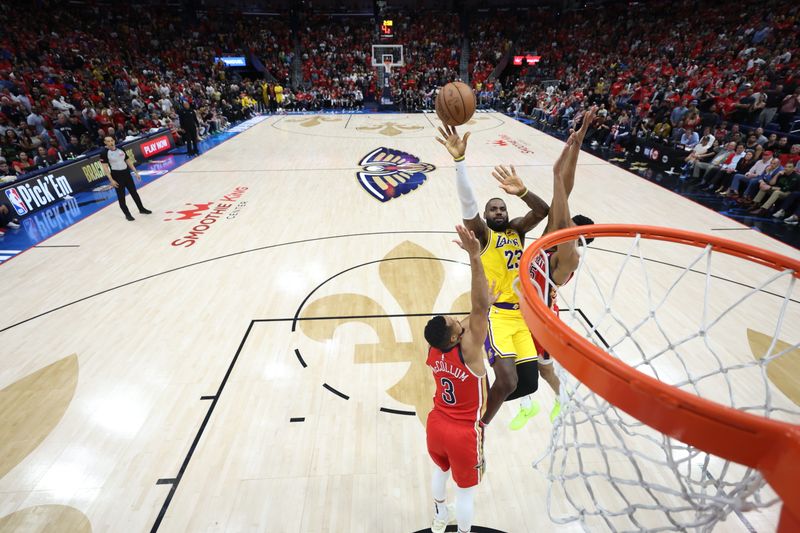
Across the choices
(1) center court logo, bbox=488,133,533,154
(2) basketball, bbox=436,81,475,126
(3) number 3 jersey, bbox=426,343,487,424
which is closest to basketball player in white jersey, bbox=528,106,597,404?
(3) number 3 jersey, bbox=426,343,487,424

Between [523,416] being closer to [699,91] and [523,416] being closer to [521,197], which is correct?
[521,197]

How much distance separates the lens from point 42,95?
41.5 ft

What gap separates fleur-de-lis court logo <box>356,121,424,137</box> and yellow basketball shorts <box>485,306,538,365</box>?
13.0m

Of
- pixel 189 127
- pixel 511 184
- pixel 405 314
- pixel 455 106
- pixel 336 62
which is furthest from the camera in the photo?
pixel 336 62

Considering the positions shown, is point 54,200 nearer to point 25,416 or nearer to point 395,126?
point 25,416

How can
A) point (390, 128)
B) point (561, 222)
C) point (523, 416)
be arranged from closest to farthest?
1. point (561, 222)
2. point (523, 416)
3. point (390, 128)

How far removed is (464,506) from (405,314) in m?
2.68

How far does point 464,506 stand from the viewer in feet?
7.95

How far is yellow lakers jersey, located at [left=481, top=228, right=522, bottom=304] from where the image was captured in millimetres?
3189

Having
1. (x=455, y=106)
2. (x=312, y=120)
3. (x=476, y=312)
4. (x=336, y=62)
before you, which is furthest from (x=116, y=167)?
(x=336, y=62)

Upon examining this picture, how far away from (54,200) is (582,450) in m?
10.5

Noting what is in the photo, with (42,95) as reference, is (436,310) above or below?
below

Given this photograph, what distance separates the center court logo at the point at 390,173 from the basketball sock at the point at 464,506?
22.6ft

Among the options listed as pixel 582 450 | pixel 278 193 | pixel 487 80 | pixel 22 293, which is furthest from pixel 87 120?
pixel 487 80
